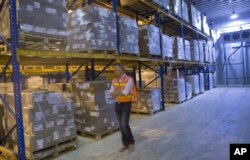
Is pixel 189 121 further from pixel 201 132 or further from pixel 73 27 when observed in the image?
pixel 73 27

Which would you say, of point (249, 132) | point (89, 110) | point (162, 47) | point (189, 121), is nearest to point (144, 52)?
point (162, 47)

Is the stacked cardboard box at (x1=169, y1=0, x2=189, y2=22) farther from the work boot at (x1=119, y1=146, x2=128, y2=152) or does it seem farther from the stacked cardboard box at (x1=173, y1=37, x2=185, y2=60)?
the work boot at (x1=119, y1=146, x2=128, y2=152)

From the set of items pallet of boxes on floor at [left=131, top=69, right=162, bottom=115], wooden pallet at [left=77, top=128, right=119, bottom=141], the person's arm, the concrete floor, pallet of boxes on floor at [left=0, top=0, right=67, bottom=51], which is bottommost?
the concrete floor

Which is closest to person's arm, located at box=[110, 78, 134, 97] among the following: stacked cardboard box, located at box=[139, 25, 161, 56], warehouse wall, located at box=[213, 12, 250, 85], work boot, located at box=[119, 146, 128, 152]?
work boot, located at box=[119, 146, 128, 152]

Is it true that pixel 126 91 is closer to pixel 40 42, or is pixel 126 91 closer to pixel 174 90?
pixel 40 42

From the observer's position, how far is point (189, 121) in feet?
24.7

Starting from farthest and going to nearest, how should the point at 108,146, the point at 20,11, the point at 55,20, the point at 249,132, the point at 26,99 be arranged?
1. the point at 249,132
2. the point at 108,146
3. the point at 55,20
4. the point at 26,99
5. the point at 20,11

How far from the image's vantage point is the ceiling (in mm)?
17188

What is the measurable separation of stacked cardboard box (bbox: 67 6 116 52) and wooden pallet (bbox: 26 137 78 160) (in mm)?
2236

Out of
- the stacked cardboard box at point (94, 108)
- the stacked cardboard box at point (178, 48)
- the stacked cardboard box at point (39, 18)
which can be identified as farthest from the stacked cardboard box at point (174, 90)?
the stacked cardboard box at point (39, 18)

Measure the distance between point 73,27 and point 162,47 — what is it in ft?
14.4

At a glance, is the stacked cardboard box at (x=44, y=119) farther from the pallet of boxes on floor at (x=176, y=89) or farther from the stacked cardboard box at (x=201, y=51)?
the stacked cardboard box at (x=201, y=51)

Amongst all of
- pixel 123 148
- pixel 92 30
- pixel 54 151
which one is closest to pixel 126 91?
pixel 123 148

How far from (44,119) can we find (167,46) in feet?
22.3
